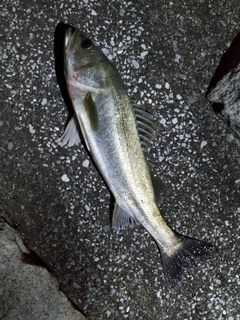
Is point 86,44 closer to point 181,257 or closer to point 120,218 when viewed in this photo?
point 120,218

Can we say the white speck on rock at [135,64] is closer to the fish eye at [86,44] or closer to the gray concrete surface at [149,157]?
the gray concrete surface at [149,157]

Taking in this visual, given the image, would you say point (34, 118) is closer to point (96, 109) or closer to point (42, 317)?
point (96, 109)

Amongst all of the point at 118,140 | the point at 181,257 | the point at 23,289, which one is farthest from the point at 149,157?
the point at 23,289

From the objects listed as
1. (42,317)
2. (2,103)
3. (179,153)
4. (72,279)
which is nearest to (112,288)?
(72,279)

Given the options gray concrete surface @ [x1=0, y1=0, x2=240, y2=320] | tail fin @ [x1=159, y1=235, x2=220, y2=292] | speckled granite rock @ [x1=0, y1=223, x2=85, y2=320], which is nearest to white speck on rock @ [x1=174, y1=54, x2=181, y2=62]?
gray concrete surface @ [x1=0, y1=0, x2=240, y2=320]

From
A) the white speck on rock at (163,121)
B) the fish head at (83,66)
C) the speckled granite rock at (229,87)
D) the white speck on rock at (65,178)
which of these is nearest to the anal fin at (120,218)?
the white speck on rock at (65,178)

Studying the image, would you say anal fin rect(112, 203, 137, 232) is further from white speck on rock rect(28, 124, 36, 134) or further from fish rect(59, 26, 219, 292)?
white speck on rock rect(28, 124, 36, 134)
